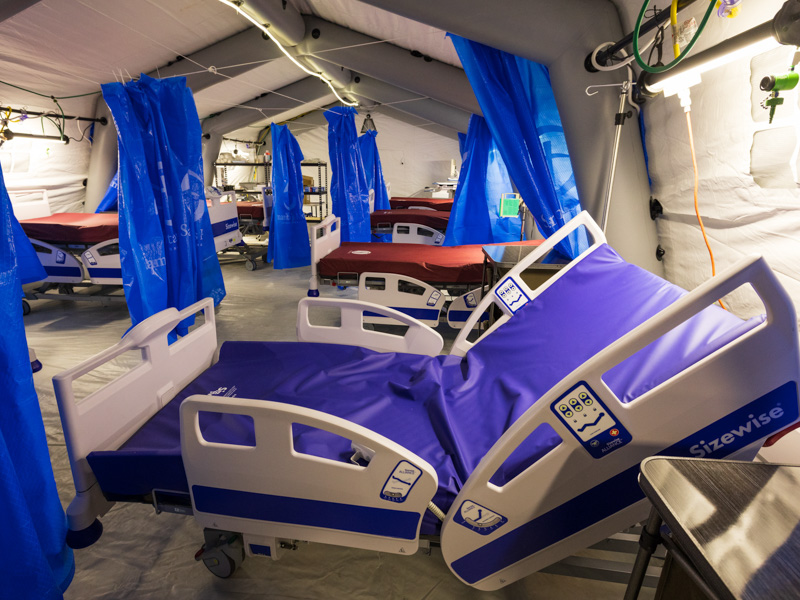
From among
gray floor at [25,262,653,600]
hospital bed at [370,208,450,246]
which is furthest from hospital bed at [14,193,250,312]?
hospital bed at [370,208,450,246]

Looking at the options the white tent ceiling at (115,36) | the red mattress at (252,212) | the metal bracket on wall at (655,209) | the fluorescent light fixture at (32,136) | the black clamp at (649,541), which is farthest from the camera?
the red mattress at (252,212)

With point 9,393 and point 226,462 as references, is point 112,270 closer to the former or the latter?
point 9,393

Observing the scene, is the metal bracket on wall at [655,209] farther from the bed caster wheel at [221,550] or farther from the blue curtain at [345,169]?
the blue curtain at [345,169]

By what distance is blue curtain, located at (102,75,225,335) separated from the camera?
307 cm

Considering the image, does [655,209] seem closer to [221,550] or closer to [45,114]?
[221,550]

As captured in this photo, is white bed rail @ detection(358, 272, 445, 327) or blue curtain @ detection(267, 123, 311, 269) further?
blue curtain @ detection(267, 123, 311, 269)

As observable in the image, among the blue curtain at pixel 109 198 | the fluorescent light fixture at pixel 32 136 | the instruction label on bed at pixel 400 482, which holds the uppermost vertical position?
the fluorescent light fixture at pixel 32 136

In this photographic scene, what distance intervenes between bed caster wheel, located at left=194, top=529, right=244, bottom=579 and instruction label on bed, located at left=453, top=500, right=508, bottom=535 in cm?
81

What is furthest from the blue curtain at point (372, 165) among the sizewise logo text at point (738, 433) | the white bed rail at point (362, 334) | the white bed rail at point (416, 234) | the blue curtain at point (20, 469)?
the sizewise logo text at point (738, 433)

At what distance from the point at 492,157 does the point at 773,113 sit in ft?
13.1

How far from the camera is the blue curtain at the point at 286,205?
5906mm

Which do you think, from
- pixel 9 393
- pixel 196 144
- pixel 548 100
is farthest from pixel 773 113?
pixel 196 144

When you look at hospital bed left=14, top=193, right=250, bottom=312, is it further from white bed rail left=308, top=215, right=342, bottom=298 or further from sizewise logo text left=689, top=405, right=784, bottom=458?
sizewise logo text left=689, top=405, right=784, bottom=458

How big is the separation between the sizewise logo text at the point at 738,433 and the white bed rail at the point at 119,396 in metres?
1.65
